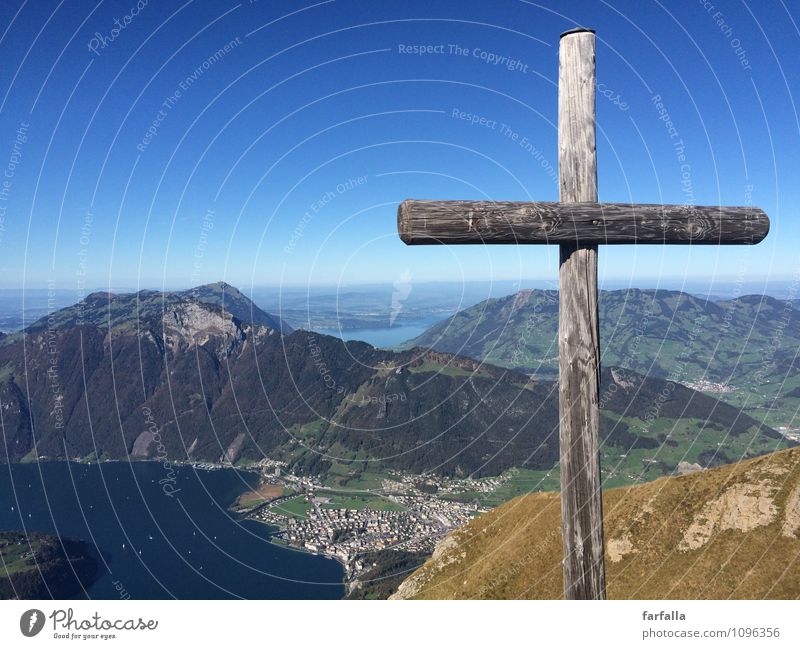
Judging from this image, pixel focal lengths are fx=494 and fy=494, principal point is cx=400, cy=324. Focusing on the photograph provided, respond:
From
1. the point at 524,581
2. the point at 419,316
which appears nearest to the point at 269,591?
the point at 419,316

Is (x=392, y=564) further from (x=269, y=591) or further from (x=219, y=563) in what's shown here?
(x=219, y=563)

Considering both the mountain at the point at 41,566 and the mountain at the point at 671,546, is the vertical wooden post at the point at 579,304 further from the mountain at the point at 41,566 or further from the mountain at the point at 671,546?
the mountain at the point at 41,566
